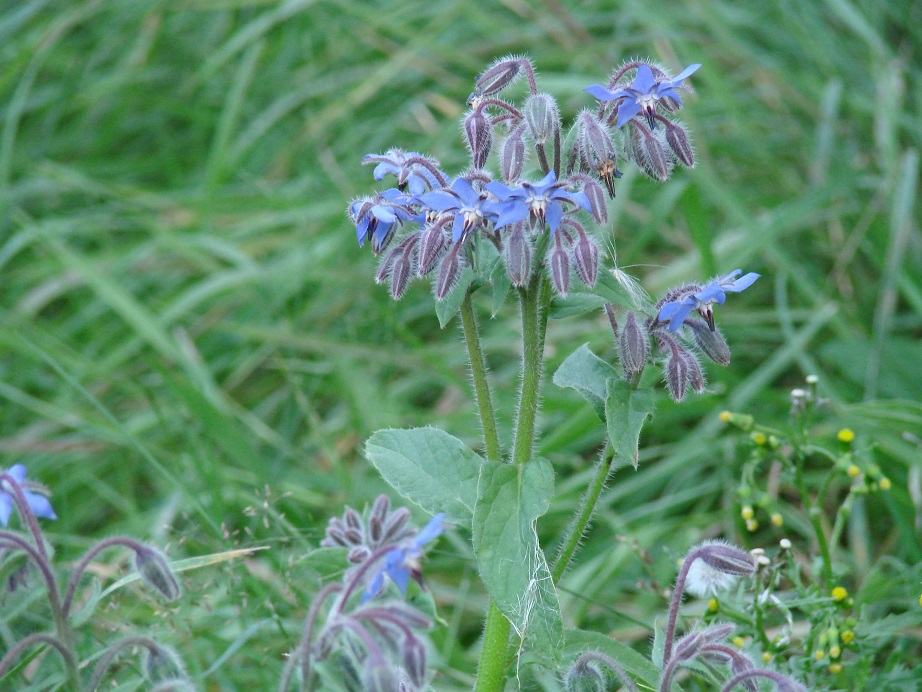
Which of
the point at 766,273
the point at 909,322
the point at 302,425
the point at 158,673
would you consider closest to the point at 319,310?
the point at 302,425

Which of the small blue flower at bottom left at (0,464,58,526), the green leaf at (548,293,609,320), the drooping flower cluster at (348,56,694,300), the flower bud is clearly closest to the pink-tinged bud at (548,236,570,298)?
the drooping flower cluster at (348,56,694,300)

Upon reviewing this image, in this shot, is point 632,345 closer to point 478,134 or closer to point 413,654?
point 478,134

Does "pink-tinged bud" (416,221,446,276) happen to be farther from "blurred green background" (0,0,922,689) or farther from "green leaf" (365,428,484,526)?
"blurred green background" (0,0,922,689)

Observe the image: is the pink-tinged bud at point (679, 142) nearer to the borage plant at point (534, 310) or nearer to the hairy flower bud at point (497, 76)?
the borage plant at point (534, 310)

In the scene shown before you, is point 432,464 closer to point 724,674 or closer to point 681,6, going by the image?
point 724,674

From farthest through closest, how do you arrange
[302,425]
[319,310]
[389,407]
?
[319,310], [302,425], [389,407]

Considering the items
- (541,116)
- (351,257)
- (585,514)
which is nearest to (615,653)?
(585,514)

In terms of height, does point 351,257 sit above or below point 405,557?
below
